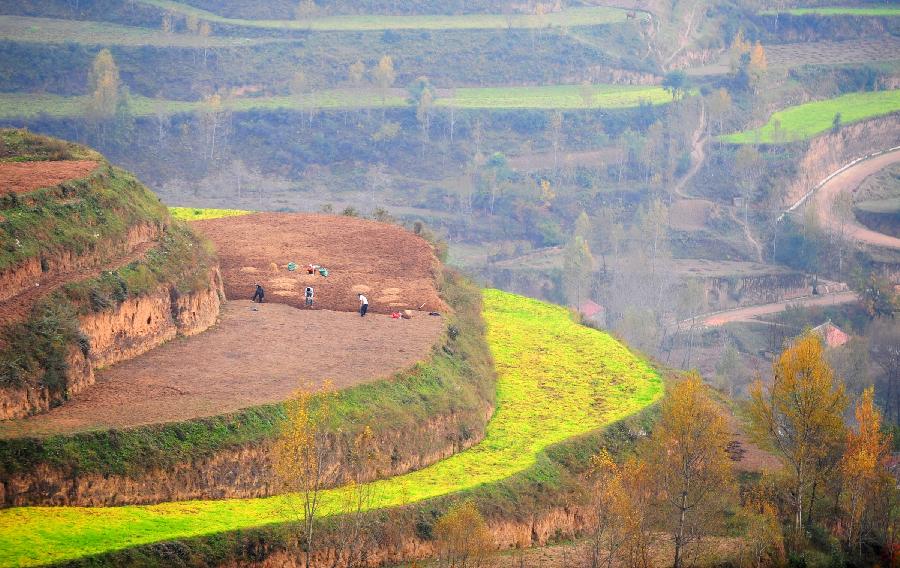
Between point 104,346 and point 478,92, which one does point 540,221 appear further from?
point 104,346

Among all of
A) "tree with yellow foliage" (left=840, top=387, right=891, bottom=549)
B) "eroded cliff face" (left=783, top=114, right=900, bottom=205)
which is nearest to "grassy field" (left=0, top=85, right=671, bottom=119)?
"eroded cliff face" (left=783, top=114, right=900, bottom=205)

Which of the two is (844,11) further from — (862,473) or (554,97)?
(862,473)

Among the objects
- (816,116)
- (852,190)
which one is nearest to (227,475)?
(852,190)

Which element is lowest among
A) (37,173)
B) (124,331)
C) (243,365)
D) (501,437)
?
(501,437)

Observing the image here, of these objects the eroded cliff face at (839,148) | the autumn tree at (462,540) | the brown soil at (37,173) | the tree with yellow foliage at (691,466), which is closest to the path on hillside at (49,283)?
the brown soil at (37,173)

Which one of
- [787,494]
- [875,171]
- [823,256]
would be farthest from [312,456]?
[875,171]

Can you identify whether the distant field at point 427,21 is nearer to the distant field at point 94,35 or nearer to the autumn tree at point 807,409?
the distant field at point 94,35
